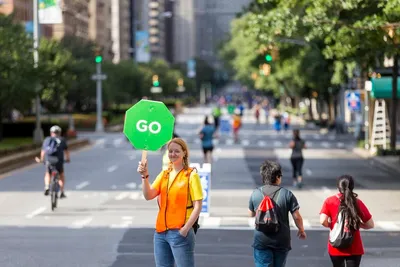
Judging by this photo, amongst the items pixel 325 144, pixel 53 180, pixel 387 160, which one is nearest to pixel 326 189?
pixel 53 180

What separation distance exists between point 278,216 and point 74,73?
62.0 metres

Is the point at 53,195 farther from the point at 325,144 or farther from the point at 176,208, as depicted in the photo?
the point at 325,144

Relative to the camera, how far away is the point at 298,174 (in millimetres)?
29547

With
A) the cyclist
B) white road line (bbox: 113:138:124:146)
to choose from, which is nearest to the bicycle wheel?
the cyclist

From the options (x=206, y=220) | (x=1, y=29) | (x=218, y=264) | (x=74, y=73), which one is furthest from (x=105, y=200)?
(x=74, y=73)

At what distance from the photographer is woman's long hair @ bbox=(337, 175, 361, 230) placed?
10469mm

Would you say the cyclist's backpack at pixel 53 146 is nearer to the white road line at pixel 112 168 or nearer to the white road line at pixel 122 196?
the white road line at pixel 122 196

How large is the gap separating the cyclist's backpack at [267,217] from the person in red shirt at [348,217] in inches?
20.8

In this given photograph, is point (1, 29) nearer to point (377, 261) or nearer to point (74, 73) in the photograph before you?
point (74, 73)

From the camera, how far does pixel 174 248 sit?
9945 millimetres

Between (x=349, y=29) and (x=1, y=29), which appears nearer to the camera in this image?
(x=349, y=29)

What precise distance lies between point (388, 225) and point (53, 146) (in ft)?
23.1

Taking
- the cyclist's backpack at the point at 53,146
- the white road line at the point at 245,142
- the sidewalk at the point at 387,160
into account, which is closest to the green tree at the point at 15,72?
the sidewalk at the point at 387,160

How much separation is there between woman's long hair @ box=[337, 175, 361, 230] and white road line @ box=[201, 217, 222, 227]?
972cm
